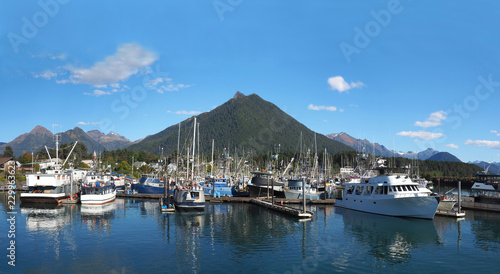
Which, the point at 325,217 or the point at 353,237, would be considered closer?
the point at 353,237

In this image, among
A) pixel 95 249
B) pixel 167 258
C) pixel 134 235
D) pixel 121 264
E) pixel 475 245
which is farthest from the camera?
pixel 134 235

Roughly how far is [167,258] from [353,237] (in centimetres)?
2306

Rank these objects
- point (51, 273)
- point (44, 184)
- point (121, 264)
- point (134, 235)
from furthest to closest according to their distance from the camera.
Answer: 1. point (44, 184)
2. point (134, 235)
3. point (121, 264)
4. point (51, 273)

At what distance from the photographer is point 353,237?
3962cm

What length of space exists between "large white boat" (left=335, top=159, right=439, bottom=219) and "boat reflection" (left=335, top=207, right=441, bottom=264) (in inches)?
47.7

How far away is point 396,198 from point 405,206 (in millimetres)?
1991

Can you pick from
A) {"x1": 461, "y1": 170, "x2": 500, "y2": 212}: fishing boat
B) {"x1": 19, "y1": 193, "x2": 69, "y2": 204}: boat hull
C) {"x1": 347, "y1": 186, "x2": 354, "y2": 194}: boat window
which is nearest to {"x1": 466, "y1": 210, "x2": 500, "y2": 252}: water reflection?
{"x1": 461, "y1": 170, "x2": 500, "y2": 212}: fishing boat

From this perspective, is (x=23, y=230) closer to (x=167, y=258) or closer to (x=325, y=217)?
(x=167, y=258)

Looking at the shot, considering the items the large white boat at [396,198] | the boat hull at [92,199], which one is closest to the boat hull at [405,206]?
the large white boat at [396,198]

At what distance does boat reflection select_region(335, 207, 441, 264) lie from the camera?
110ft

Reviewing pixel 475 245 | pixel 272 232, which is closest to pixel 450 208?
pixel 475 245

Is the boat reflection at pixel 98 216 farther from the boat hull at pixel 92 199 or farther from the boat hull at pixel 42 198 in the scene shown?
the boat hull at pixel 42 198

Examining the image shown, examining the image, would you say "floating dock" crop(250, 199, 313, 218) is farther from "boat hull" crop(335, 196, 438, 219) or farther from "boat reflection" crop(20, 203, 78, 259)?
"boat reflection" crop(20, 203, 78, 259)

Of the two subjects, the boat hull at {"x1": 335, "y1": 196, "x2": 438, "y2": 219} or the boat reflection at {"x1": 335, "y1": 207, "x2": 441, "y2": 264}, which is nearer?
the boat reflection at {"x1": 335, "y1": 207, "x2": 441, "y2": 264}
